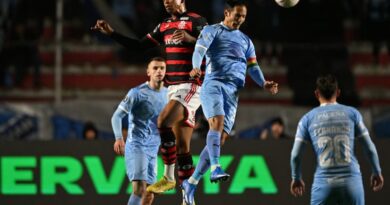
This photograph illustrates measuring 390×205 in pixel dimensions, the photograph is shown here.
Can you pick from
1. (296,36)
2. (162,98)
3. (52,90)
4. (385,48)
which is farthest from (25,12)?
(162,98)

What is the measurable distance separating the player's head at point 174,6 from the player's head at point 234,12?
0.55m

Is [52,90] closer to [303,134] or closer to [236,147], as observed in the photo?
[236,147]

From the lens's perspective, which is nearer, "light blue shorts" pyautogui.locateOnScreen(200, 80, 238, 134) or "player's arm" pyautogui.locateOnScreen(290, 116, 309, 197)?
"player's arm" pyautogui.locateOnScreen(290, 116, 309, 197)

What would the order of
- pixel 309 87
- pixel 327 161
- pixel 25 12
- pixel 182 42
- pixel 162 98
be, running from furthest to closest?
pixel 25 12 < pixel 309 87 < pixel 162 98 < pixel 182 42 < pixel 327 161

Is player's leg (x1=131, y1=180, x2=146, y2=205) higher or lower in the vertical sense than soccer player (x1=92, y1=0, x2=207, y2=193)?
lower

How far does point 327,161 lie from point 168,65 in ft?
7.68

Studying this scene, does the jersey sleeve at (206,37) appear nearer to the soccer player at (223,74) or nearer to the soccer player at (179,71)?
the soccer player at (223,74)

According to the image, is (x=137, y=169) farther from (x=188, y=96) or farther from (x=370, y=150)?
(x=370, y=150)

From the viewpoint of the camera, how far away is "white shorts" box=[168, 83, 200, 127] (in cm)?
1016

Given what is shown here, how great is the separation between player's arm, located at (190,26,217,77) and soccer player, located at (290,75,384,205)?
126cm

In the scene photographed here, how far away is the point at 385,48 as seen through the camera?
779 inches

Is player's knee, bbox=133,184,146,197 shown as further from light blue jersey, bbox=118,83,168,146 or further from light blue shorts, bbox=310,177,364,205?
light blue shorts, bbox=310,177,364,205

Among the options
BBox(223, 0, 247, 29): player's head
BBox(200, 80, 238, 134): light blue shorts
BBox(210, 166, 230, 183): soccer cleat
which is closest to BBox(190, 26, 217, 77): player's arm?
BBox(223, 0, 247, 29): player's head

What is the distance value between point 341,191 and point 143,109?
3555mm
